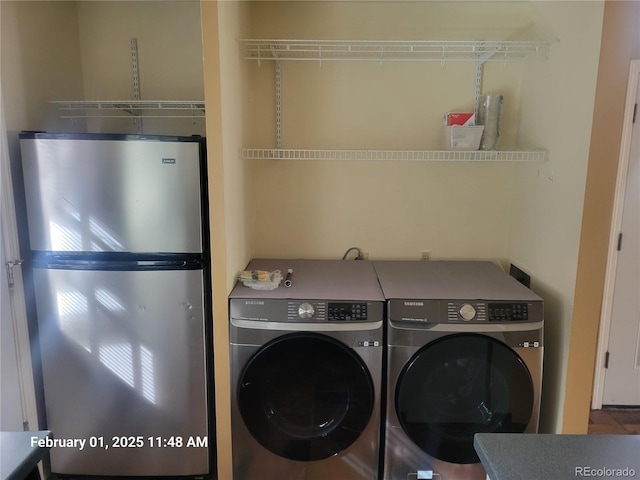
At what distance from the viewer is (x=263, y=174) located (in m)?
2.42

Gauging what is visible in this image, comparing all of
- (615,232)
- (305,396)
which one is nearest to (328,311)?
(305,396)

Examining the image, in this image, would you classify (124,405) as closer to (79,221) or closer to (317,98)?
(79,221)

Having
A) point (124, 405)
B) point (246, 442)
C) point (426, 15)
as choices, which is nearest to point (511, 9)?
point (426, 15)

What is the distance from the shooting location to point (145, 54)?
2312mm

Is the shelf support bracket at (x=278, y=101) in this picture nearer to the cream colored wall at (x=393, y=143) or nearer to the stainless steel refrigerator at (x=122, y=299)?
the cream colored wall at (x=393, y=143)

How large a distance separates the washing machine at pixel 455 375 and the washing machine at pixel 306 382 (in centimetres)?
9

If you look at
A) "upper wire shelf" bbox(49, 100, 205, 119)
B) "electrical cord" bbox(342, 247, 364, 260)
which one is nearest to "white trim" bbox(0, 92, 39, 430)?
"upper wire shelf" bbox(49, 100, 205, 119)

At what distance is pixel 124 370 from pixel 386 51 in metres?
2.09

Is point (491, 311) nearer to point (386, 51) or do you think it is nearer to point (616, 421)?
point (386, 51)

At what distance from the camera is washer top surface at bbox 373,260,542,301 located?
184 cm

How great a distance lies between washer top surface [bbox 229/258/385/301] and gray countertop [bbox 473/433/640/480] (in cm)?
91

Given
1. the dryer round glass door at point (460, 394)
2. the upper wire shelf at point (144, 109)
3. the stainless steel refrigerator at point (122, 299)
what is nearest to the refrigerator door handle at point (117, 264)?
the stainless steel refrigerator at point (122, 299)

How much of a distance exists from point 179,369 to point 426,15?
2.26 meters

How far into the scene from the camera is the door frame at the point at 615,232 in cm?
249
